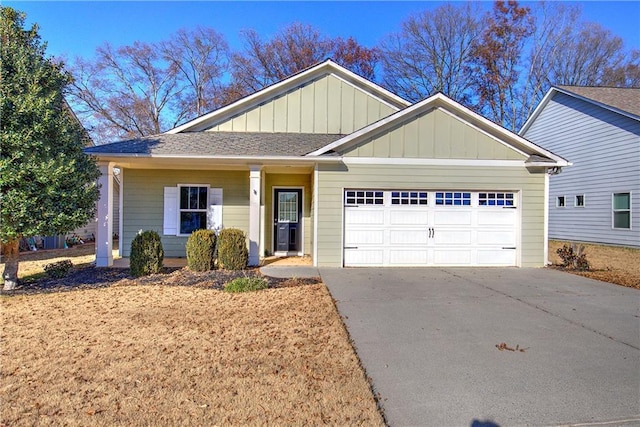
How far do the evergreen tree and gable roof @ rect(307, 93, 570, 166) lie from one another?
4.87 metres

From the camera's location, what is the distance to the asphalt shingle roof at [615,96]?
14008mm

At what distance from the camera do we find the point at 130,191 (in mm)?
11328

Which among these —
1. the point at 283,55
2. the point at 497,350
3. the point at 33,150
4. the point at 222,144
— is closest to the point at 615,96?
the point at 222,144

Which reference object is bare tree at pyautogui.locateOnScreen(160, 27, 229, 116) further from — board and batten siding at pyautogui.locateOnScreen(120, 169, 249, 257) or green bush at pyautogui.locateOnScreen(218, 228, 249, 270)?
green bush at pyautogui.locateOnScreen(218, 228, 249, 270)

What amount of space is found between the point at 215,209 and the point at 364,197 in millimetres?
4572

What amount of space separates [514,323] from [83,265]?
9.81 metres

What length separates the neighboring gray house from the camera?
45.7 ft

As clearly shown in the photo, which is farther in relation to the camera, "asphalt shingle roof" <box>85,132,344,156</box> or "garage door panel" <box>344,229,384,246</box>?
"garage door panel" <box>344,229,384,246</box>

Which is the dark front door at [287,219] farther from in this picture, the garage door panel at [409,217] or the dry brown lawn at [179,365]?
the dry brown lawn at [179,365]

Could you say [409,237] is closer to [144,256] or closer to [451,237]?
[451,237]

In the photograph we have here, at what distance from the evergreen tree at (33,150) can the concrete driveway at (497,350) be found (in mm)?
5005

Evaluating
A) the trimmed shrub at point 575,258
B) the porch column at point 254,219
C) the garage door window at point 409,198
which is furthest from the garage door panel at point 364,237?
the trimmed shrub at point 575,258

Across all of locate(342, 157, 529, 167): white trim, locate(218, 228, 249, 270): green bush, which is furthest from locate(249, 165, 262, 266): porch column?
locate(342, 157, 529, 167): white trim

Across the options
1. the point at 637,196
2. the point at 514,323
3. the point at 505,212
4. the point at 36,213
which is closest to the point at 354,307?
the point at 514,323
